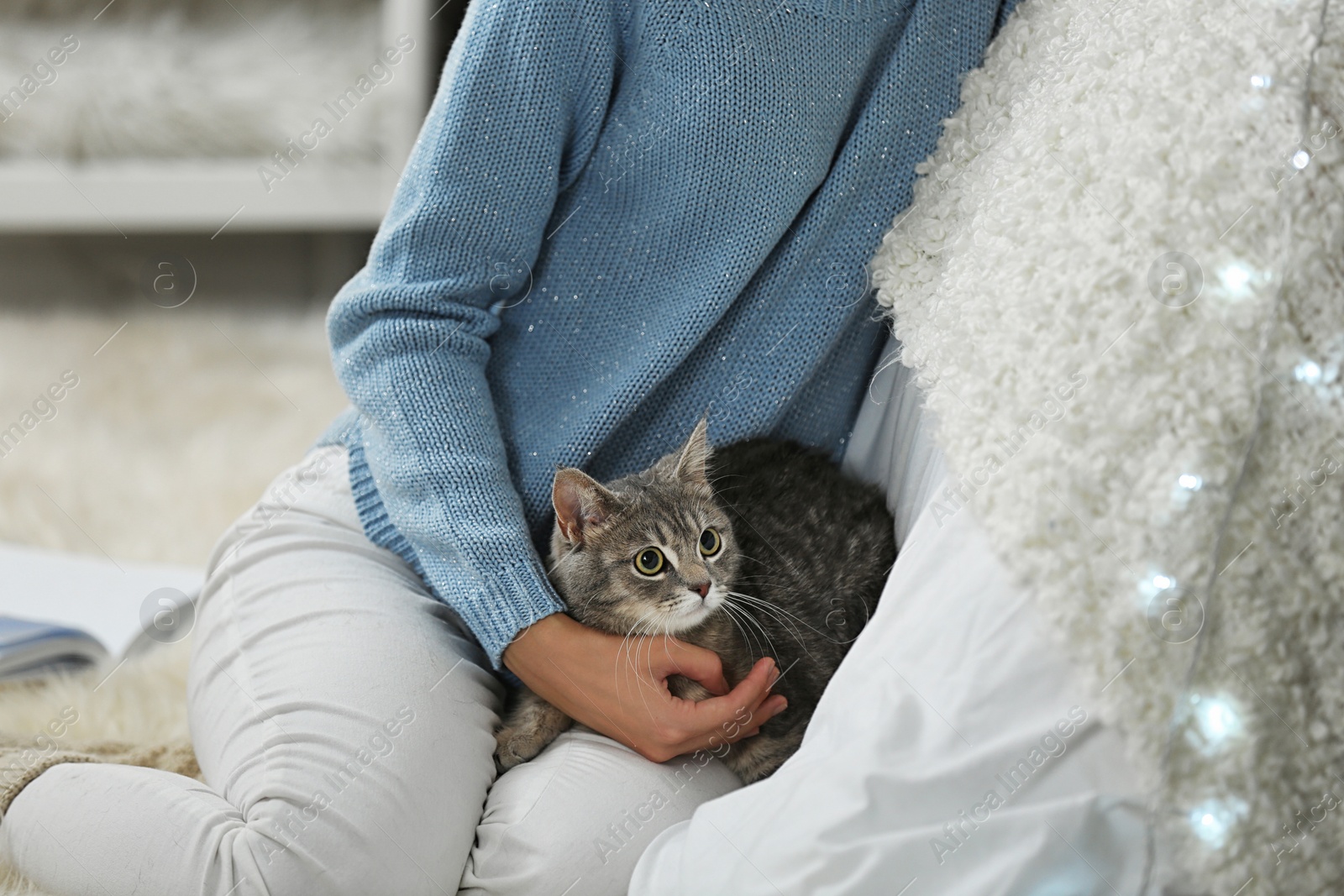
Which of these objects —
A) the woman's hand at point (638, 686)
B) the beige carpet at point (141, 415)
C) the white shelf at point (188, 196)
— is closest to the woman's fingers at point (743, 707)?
the woman's hand at point (638, 686)

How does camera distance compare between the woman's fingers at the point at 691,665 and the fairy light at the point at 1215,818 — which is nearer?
the fairy light at the point at 1215,818

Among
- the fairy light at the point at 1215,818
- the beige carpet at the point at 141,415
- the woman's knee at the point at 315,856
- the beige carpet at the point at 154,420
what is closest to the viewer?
the fairy light at the point at 1215,818

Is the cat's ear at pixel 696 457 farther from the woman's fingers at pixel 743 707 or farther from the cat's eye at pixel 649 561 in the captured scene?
the woman's fingers at pixel 743 707

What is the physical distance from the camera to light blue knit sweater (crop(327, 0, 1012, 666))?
94 cm

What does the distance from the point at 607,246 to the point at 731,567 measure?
354mm

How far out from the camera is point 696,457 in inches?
37.3

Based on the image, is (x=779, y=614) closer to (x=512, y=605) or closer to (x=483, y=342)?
(x=512, y=605)

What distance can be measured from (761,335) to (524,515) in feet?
1.00

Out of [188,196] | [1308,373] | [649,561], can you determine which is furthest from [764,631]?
[188,196]

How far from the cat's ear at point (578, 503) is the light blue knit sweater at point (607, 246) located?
0.14 feet

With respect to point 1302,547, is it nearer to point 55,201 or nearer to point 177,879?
point 177,879

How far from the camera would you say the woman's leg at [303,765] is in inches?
31.0

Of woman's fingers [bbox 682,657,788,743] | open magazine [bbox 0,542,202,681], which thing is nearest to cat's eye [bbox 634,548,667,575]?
woman's fingers [bbox 682,657,788,743]

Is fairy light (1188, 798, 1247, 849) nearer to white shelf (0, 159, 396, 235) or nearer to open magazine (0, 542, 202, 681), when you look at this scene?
open magazine (0, 542, 202, 681)
